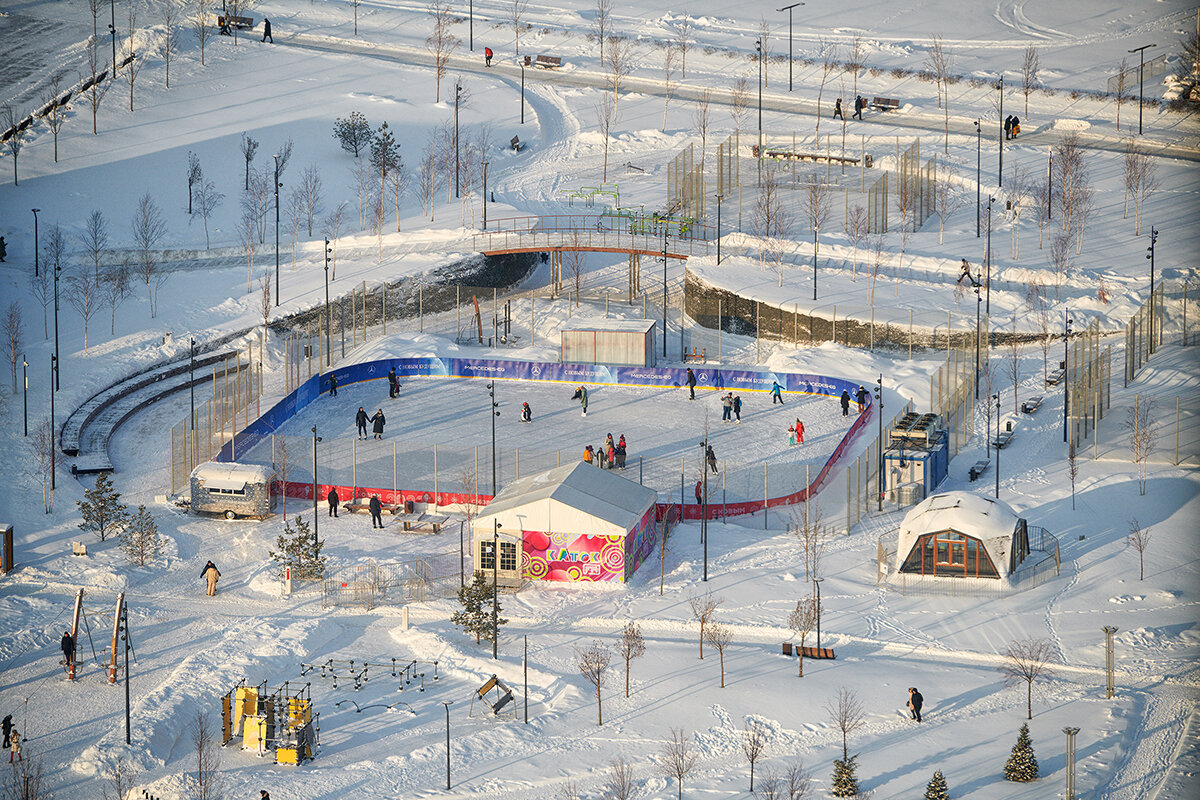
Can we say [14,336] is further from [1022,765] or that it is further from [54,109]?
[1022,765]

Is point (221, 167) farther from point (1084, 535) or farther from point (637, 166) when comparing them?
point (1084, 535)

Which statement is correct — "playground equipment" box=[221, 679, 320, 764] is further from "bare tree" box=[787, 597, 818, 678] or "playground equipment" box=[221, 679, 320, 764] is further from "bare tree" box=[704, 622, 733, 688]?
"bare tree" box=[787, 597, 818, 678]

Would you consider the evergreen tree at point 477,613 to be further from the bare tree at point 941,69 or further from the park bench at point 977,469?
the bare tree at point 941,69

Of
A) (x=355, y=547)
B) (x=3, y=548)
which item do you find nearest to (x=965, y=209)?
(x=355, y=547)

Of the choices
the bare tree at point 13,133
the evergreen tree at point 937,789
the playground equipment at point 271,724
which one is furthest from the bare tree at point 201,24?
the evergreen tree at point 937,789

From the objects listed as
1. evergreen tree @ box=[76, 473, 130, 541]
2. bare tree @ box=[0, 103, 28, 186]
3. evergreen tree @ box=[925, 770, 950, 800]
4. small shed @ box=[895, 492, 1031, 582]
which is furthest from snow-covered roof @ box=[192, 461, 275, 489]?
bare tree @ box=[0, 103, 28, 186]

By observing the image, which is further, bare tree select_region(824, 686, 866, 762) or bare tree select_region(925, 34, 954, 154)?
bare tree select_region(925, 34, 954, 154)
